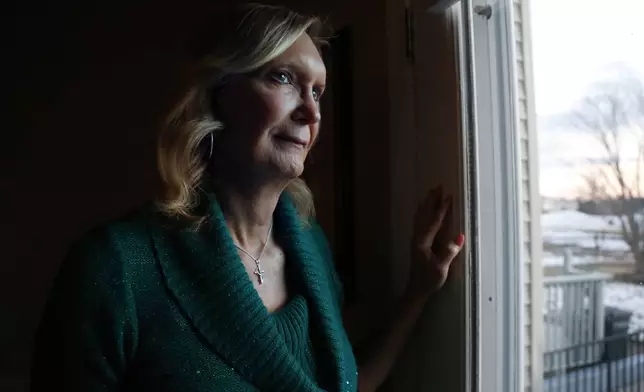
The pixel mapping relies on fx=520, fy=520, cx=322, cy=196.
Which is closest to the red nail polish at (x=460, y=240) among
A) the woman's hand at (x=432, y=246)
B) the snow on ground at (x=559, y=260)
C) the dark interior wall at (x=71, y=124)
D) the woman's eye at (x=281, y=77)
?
the woman's hand at (x=432, y=246)

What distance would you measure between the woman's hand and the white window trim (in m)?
0.04

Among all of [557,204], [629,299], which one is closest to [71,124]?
[557,204]

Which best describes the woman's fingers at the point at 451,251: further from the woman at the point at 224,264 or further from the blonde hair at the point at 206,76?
the blonde hair at the point at 206,76

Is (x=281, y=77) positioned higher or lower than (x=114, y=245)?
higher

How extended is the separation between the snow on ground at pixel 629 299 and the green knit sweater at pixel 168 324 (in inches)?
15.8

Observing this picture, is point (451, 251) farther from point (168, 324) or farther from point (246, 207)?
point (168, 324)

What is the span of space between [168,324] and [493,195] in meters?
0.52

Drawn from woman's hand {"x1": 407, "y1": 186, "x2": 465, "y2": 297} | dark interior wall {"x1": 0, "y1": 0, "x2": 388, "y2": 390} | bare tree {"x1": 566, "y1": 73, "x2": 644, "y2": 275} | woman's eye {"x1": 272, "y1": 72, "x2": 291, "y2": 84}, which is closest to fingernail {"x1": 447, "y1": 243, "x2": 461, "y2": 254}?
woman's hand {"x1": 407, "y1": 186, "x2": 465, "y2": 297}

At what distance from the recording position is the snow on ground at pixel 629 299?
586 mm

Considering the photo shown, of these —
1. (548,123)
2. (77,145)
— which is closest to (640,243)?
(548,123)

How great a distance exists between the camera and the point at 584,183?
25.7 inches

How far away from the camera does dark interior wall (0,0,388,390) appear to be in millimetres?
1955

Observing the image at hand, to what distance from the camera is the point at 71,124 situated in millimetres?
1963

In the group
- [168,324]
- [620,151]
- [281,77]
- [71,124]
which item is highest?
[71,124]
